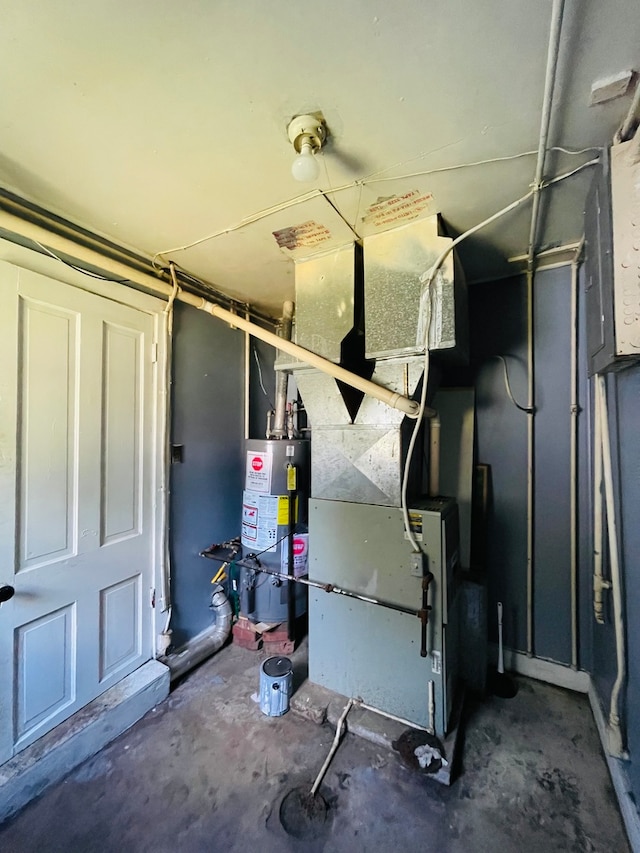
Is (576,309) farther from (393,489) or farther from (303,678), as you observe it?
(303,678)

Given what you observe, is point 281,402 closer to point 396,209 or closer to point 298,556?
point 298,556

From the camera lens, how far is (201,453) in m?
2.35

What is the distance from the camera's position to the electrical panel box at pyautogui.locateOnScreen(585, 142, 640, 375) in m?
1.04

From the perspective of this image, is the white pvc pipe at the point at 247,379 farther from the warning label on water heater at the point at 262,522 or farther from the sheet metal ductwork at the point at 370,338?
the sheet metal ductwork at the point at 370,338

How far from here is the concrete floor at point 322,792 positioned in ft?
4.04

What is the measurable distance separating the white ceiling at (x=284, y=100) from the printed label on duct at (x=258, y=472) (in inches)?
54.5

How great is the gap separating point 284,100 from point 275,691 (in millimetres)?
2467

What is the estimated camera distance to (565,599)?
6.45 ft

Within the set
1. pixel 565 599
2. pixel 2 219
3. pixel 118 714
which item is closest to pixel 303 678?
pixel 118 714

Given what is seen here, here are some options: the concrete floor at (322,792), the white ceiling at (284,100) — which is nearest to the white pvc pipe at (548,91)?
the white ceiling at (284,100)

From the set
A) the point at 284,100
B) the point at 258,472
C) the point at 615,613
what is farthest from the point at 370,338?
the point at 615,613

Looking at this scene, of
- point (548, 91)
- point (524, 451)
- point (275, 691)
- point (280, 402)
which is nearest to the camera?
point (548, 91)

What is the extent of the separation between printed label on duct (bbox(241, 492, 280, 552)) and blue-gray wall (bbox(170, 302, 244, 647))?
323 millimetres

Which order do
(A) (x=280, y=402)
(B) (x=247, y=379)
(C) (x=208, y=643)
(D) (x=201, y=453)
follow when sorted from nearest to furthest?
(C) (x=208, y=643), (D) (x=201, y=453), (A) (x=280, y=402), (B) (x=247, y=379)
